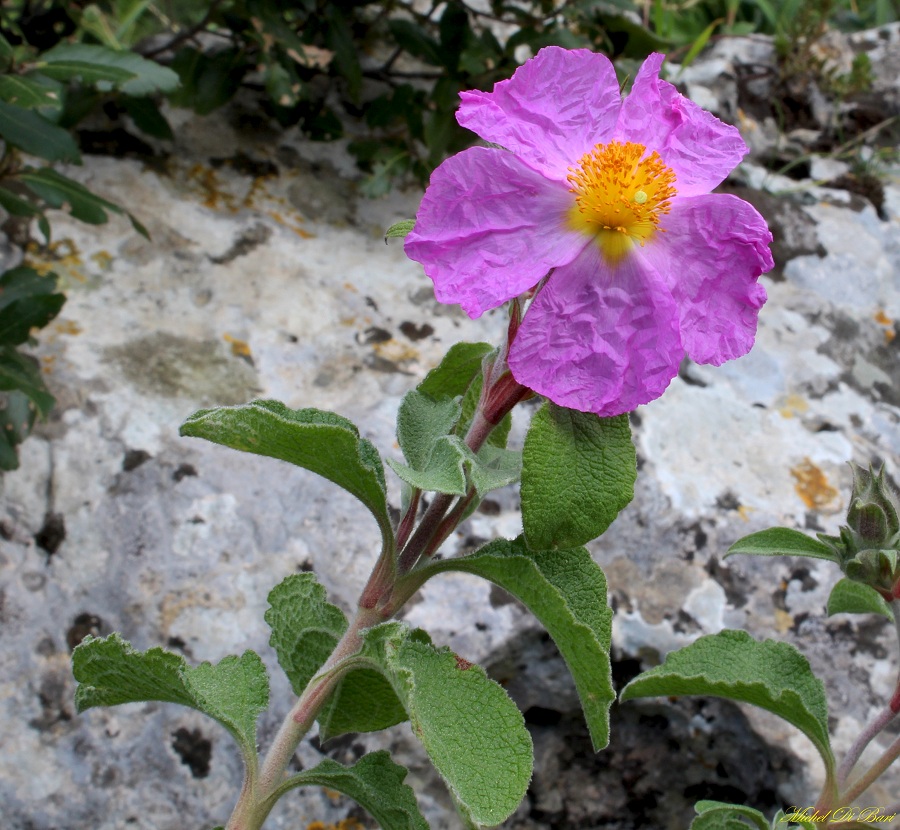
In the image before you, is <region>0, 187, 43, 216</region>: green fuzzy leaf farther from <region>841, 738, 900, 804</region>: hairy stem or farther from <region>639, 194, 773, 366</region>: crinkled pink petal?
<region>841, 738, 900, 804</region>: hairy stem

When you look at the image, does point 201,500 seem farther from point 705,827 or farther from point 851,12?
point 851,12

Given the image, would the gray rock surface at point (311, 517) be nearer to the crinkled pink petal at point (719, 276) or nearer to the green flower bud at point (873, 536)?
the green flower bud at point (873, 536)

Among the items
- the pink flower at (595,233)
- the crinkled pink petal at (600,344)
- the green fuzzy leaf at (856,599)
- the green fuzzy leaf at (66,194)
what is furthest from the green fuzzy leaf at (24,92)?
the green fuzzy leaf at (856,599)

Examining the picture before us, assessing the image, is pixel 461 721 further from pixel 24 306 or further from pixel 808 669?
pixel 24 306

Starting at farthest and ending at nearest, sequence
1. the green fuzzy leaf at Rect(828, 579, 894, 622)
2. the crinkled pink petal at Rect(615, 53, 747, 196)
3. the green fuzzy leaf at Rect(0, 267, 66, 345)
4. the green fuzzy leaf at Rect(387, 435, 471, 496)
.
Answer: the green fuzzy leaf at Rect(0, 267, 66, 345) → the green fuzzy leaf at Rect(828, 579, 894, 622) → the crinkled pink petal at Rect(615, 53, 747, 196) → the green fuzzy leaf at Rect(387, 435, 471, 496)

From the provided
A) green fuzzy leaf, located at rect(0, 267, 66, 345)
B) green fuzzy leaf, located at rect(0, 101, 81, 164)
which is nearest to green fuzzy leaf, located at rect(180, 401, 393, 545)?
green fuzzy leaf, located at rect(0, 267, 66, 345)

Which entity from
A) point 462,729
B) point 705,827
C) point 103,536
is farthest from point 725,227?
point 103,536
